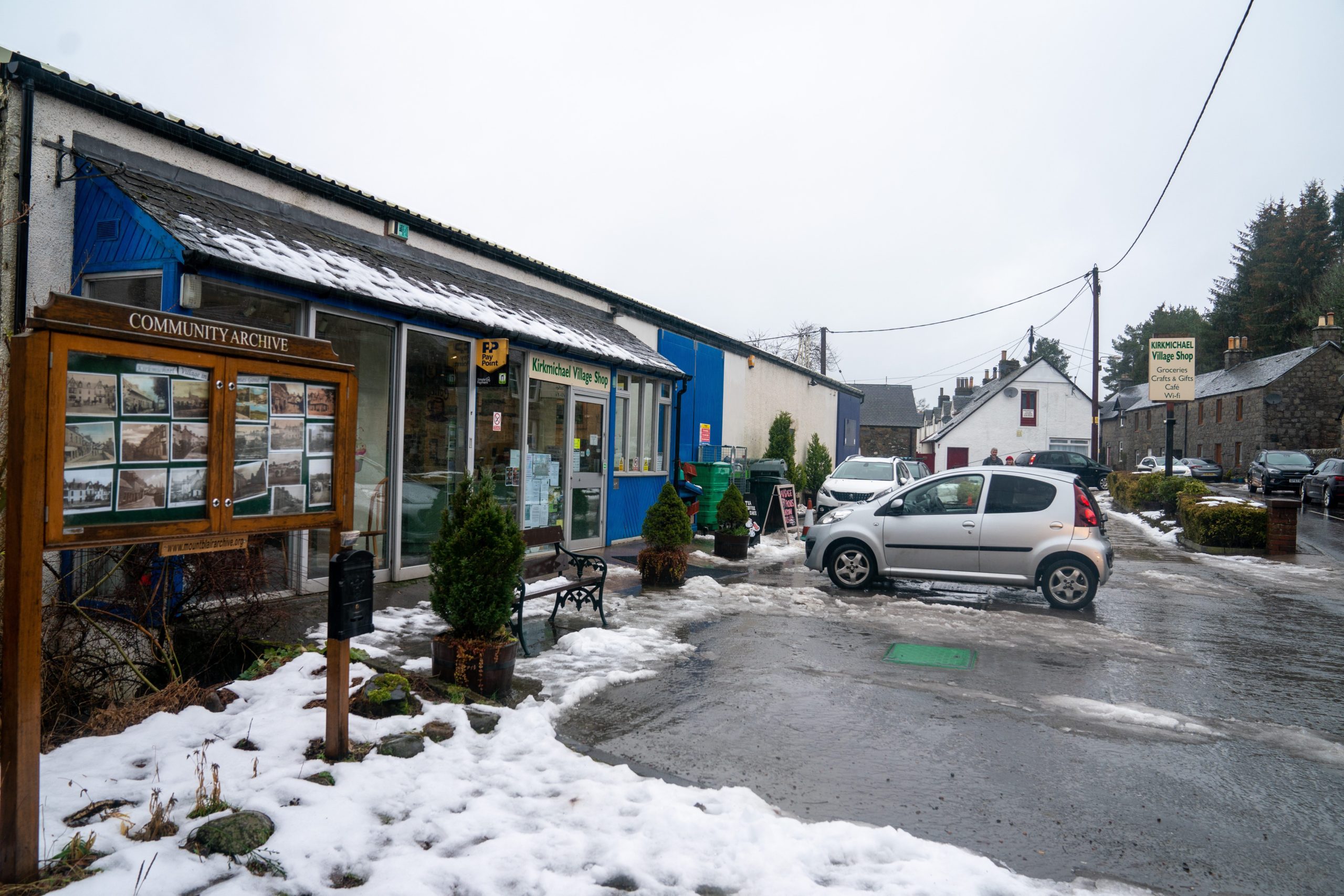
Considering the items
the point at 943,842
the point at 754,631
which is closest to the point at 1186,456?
the point at 754,631

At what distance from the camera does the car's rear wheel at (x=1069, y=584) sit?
8969 mm

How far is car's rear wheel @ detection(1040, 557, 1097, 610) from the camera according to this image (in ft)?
29.4

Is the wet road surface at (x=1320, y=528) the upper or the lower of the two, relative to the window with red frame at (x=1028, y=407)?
lower

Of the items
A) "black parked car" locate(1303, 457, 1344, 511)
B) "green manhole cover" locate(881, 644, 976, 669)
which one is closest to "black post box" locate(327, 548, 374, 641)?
→ "green manhole cover" locate(881, 644, 976, 669)

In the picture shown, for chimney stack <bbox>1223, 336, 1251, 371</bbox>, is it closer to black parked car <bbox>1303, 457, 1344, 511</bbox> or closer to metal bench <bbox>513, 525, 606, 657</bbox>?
black parked car <bbox>1303, 457, 1344, 511</bbox>

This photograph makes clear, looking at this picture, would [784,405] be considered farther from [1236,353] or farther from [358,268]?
[1236,353]

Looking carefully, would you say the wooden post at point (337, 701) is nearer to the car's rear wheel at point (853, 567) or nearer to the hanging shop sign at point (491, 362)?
the hanging shop sign at point (491, 362)

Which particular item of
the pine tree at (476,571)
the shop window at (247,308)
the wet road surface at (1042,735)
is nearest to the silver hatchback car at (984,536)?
the wet road surface at (1042,735)

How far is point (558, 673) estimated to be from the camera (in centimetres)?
591

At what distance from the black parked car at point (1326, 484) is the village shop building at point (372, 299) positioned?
72.0ft

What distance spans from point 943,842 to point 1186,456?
58.2 meters

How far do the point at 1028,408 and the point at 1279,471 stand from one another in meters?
21.1

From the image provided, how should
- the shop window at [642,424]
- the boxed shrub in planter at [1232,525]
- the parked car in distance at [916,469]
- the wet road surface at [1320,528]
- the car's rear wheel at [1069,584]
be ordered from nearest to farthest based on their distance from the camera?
the car's rear wheel at [1069,584], the shop window at [642,424], the boxed shrub in planter at [1232,525], the wet road surface at [1320,528], the parked car in distance at [916,469]

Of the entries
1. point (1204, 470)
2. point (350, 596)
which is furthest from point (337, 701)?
point (1204, 470)
